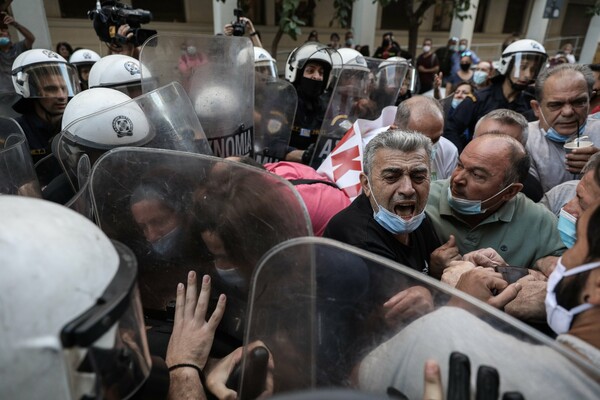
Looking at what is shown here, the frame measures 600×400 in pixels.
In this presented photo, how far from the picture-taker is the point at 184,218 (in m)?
1.36

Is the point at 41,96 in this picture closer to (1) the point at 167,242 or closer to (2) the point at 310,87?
(2) the point at 310,87

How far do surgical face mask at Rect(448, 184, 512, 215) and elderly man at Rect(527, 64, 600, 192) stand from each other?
3.25ft

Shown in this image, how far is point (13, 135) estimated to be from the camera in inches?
78.2


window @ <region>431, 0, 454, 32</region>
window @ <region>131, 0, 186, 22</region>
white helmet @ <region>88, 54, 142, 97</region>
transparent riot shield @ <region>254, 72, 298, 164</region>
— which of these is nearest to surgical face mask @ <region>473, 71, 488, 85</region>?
transparent riot shield @ <region>254, 72, 298, 164</region>

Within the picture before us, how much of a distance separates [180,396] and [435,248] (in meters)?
1.36

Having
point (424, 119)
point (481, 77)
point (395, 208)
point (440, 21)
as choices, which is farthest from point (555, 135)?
point (440, 21)

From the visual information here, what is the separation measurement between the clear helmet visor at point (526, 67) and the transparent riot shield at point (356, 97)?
1.23 metres

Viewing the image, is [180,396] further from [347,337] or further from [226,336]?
[347,337]

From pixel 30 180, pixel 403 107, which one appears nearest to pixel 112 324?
pixel 30 180

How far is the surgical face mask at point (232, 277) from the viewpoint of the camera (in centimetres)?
130

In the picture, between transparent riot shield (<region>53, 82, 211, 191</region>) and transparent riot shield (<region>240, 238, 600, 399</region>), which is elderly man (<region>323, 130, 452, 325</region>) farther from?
transparent riot shield (<region>53, 82, 211, 191</region>)

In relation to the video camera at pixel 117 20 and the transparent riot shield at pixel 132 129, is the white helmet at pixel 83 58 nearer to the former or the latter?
the video camera at pixel 117 20

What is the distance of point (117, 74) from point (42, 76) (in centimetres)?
71

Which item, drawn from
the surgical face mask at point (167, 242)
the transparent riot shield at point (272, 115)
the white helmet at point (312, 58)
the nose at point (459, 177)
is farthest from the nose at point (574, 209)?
the white helmet at point (312, 58)
